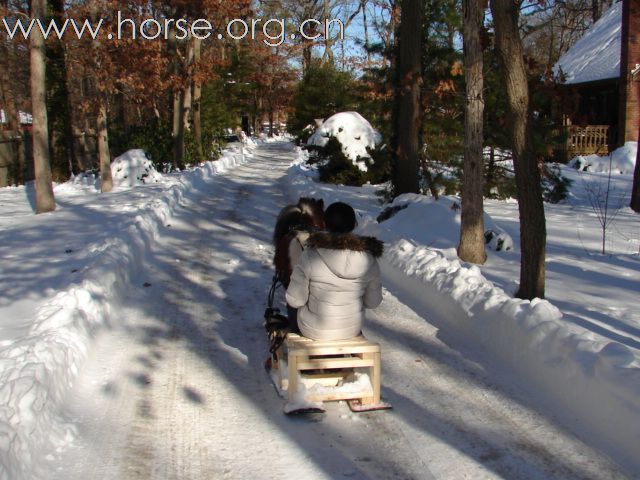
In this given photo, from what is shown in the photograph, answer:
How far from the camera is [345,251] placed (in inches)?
186

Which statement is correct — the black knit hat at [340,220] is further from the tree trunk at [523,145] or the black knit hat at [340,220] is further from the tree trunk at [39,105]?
the tree trunk at [39,105]

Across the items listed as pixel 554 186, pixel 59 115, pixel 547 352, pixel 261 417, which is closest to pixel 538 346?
pixel 547 352

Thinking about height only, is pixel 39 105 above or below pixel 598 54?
below

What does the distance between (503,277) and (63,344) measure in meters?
5.47

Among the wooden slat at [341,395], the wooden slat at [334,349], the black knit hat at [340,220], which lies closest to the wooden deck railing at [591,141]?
the black knit hat at [340,220]

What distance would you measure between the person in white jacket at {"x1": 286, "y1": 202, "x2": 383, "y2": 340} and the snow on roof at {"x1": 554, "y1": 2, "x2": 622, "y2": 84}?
26082mm

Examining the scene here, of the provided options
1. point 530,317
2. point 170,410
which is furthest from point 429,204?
point 170,410

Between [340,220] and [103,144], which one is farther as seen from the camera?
[103,144]

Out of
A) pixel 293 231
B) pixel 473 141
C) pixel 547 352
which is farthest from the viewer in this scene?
pixel 473 141

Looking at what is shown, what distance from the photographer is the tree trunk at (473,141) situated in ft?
29.6

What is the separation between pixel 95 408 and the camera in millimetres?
4828

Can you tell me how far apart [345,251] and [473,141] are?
505 cm

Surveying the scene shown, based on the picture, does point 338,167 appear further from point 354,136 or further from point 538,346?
point 538,346

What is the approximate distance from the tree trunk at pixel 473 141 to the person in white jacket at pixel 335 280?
4609 mm
